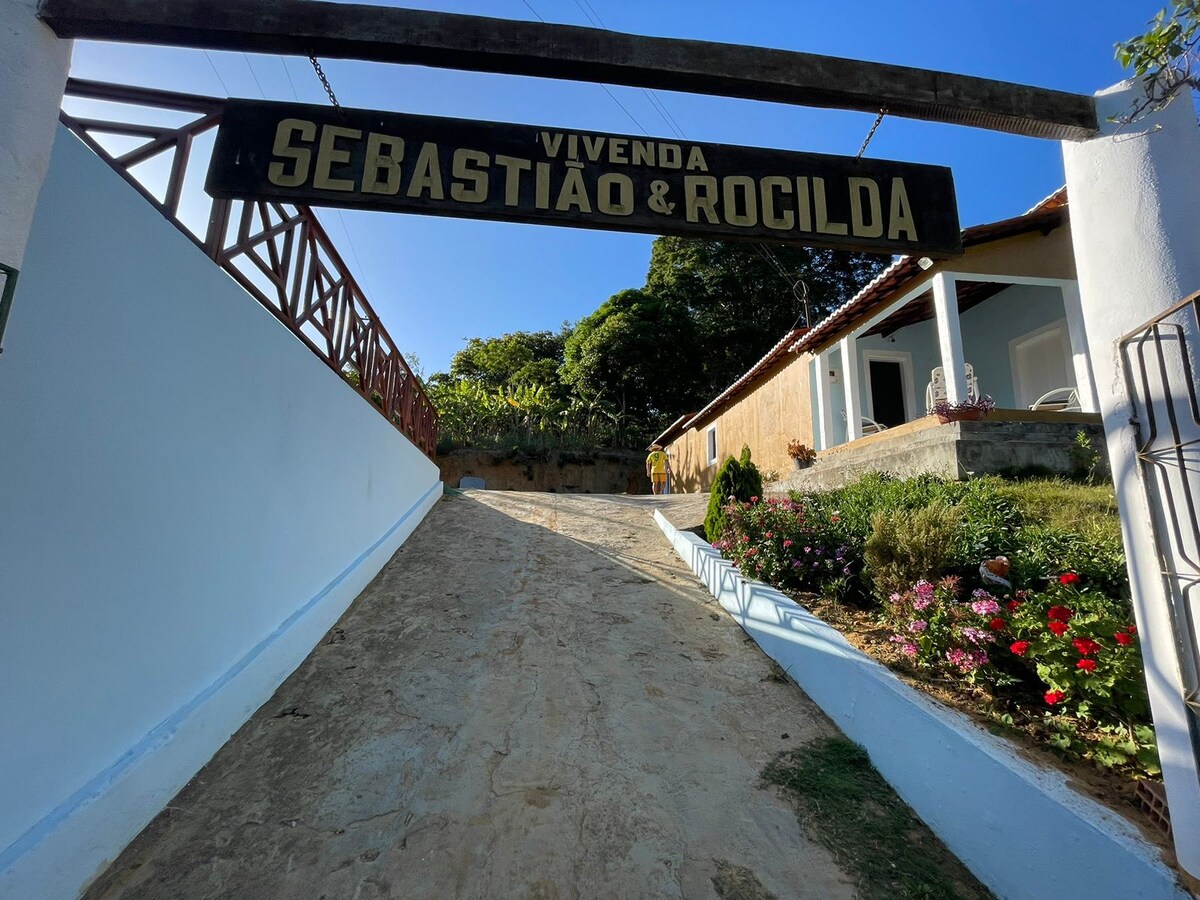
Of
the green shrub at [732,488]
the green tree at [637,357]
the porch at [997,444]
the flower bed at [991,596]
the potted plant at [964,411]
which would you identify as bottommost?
the flower bed at [991,596]

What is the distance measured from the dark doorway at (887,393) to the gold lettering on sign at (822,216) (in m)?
11.0

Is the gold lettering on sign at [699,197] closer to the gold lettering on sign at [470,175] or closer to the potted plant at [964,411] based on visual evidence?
the gold lettering on sign at [470,175]

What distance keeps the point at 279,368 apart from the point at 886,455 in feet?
24.3

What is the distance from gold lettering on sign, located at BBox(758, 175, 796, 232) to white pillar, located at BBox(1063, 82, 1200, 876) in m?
1.11

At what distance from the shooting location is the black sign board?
240 centimetres

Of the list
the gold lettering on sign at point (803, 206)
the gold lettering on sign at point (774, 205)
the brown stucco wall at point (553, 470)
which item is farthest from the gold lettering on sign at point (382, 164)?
the brown stucco wall at point (553, 470)

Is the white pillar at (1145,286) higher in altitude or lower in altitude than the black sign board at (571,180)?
lower

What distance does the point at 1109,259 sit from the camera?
7.06ft

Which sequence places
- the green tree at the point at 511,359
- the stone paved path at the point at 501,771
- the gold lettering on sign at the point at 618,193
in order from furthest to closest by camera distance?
the green tree at the point at 511,359 < the gold lettering on sign at the point at 618,193 < the stone paved path at the point at 501,771

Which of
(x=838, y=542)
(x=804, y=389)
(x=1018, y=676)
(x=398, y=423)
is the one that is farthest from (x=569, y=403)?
(x=1018, y=676)

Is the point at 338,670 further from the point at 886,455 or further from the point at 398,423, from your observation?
the point at 886,455

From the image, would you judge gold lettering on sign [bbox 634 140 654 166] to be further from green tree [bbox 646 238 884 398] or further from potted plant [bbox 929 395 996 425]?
green tree [bbox 646 238 884 398]

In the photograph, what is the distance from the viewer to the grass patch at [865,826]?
90.3 inches

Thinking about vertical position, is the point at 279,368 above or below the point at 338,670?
above
